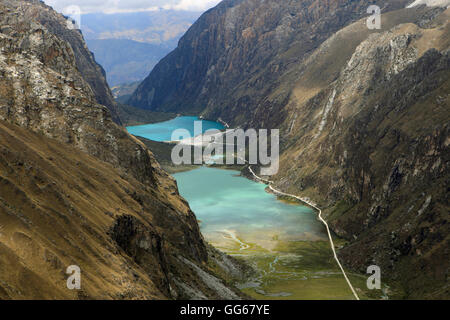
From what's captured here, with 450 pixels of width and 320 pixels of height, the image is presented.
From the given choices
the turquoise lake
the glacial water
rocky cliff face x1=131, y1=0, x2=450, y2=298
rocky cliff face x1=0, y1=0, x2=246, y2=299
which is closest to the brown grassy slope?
rocky cliff face x1=0, y1=0, x2=246, y2=299

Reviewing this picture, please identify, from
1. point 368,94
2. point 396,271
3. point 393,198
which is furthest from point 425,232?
point 368,94

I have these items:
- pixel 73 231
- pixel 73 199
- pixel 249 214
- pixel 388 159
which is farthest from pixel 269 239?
pixel 73 231

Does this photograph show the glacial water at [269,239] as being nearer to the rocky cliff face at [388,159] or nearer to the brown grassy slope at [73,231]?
the rocky cliff face at [388,159]

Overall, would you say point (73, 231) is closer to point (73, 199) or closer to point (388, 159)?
point (73, 199)

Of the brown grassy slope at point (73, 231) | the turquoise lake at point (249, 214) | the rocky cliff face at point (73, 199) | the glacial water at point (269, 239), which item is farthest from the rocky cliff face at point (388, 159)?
the brown grassy slope at point (73, 231)

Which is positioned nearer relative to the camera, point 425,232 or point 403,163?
point 425,232
